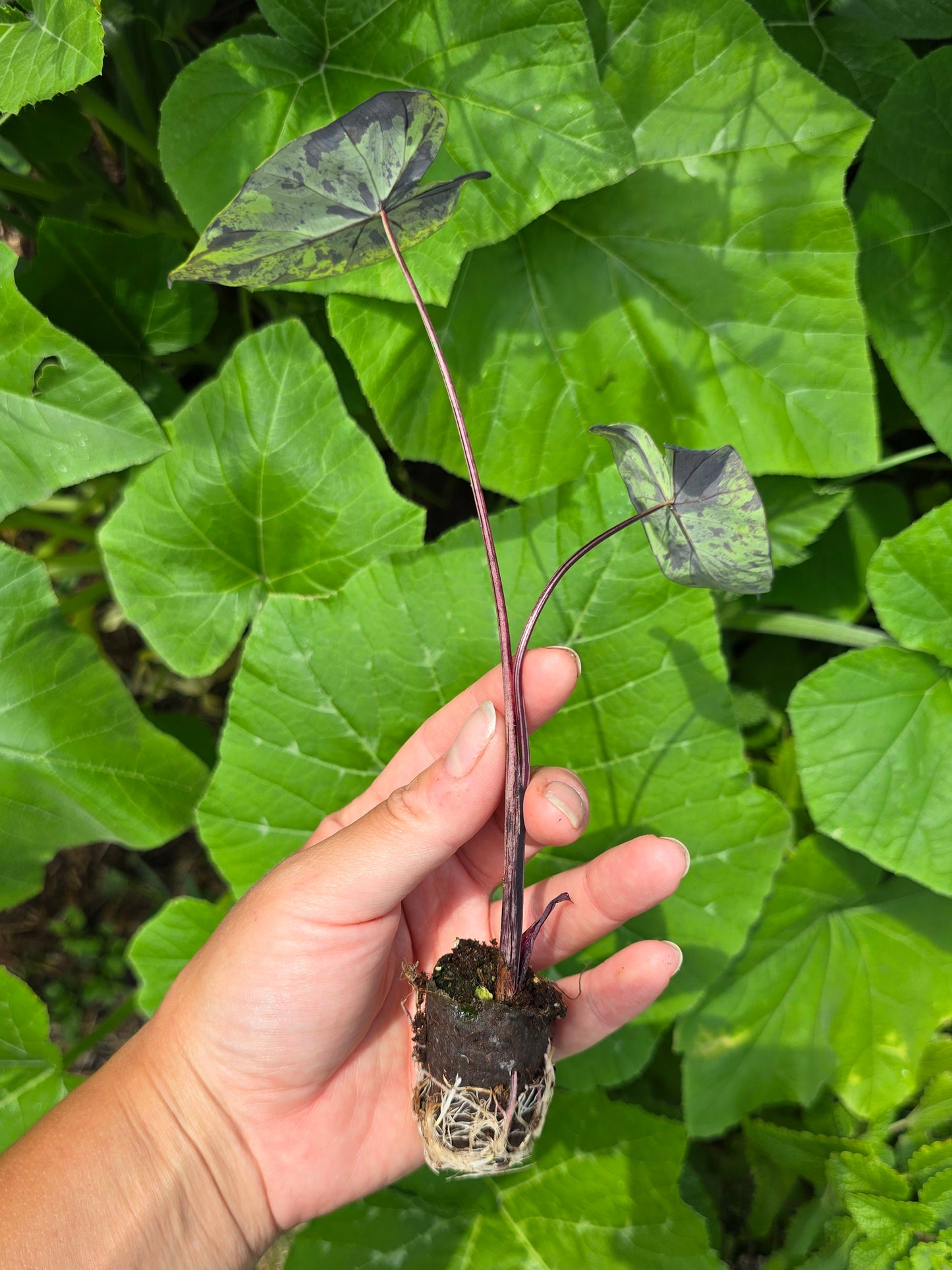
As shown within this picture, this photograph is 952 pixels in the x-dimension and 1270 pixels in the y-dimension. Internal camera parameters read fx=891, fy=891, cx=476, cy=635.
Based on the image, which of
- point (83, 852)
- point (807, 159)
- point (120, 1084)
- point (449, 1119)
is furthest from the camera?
point (83, 852)

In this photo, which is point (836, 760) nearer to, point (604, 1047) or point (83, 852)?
point (604, 1047)

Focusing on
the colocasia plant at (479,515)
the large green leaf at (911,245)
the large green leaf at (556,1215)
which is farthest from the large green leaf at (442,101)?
the large green leaf at (556,1215)

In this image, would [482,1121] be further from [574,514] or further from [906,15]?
[906,15]

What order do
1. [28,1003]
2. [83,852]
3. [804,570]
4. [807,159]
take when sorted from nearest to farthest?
1. [807,159]
2. [28,1003]
3. [804,570]
4. [83,852]

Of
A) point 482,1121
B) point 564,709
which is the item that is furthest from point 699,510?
point 482,1121

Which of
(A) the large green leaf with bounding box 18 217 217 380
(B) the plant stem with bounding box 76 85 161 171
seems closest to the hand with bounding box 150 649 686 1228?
(A) the large green leaf with bounding box 18 217 217 380

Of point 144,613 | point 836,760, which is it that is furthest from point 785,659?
point 144,613

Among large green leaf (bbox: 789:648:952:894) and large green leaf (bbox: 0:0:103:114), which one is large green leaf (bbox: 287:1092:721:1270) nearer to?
large green leaf (bbox: 789:648:952:894)
